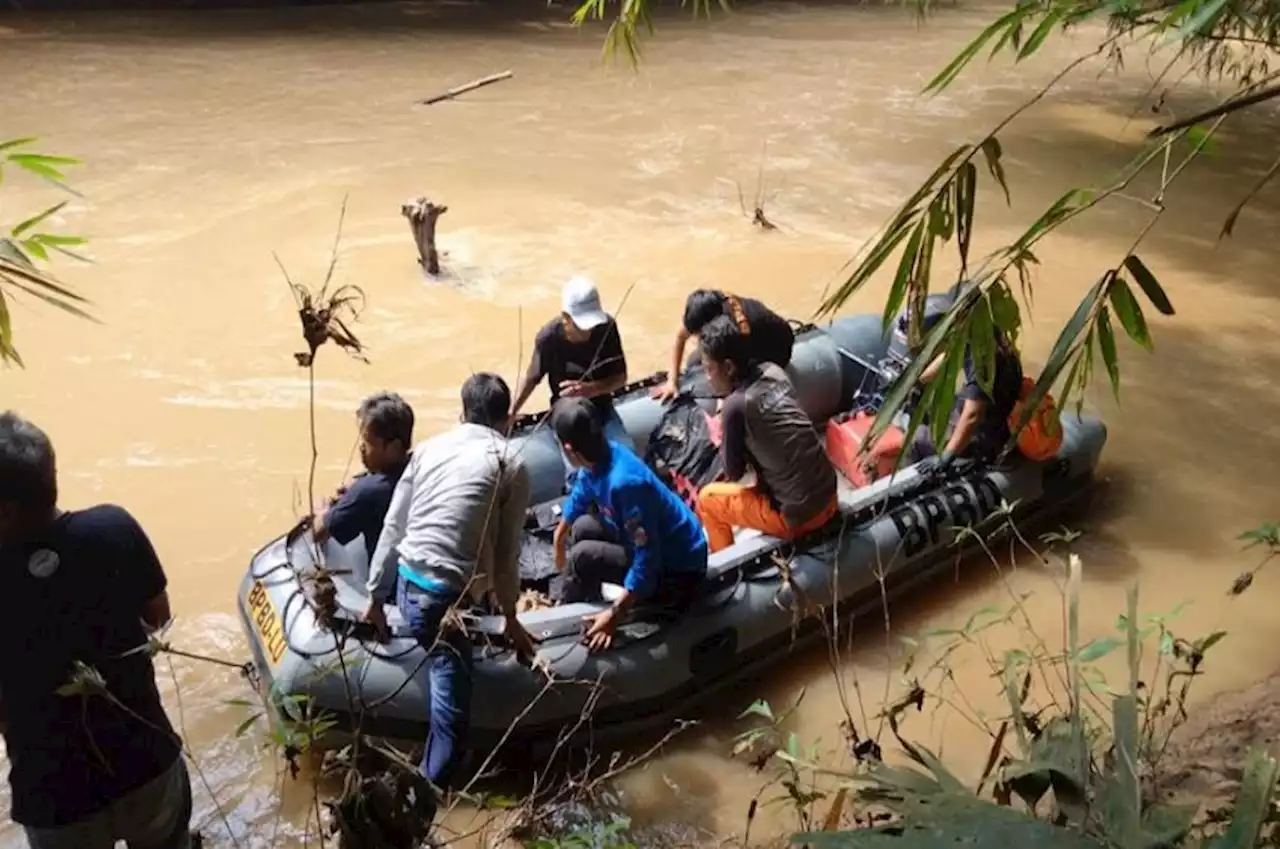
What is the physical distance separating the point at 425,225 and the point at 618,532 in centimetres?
371

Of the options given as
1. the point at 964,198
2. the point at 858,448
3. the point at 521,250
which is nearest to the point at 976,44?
the point at 964,198

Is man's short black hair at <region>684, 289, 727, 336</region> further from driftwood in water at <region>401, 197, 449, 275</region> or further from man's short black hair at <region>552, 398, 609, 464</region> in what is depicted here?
A: driftwood in water at <region>401, 197, 449, 275</region>

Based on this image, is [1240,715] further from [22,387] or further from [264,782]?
[22,387]

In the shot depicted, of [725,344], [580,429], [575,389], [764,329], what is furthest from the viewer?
[575,389]

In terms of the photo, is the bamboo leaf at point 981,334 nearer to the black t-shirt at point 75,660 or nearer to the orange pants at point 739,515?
the black t-shirt at point 75,660

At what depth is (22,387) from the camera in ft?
19.3

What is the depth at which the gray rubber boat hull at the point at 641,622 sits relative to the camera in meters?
3.48

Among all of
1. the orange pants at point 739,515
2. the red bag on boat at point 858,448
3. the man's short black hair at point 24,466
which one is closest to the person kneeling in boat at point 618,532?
the orange pants at point 739,515

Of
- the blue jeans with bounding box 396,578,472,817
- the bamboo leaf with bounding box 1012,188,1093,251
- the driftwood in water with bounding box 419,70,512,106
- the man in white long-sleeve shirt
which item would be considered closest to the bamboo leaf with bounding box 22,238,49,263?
the man in white long-sleeve shirt

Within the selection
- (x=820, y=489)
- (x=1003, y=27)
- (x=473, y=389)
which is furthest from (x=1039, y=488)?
(x=1003, y=27)

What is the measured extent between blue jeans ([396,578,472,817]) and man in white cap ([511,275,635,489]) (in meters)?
1.42

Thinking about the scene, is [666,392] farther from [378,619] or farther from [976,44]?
[976,44]

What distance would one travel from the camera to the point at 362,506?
3602 mm

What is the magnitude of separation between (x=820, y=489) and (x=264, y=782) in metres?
2.05
